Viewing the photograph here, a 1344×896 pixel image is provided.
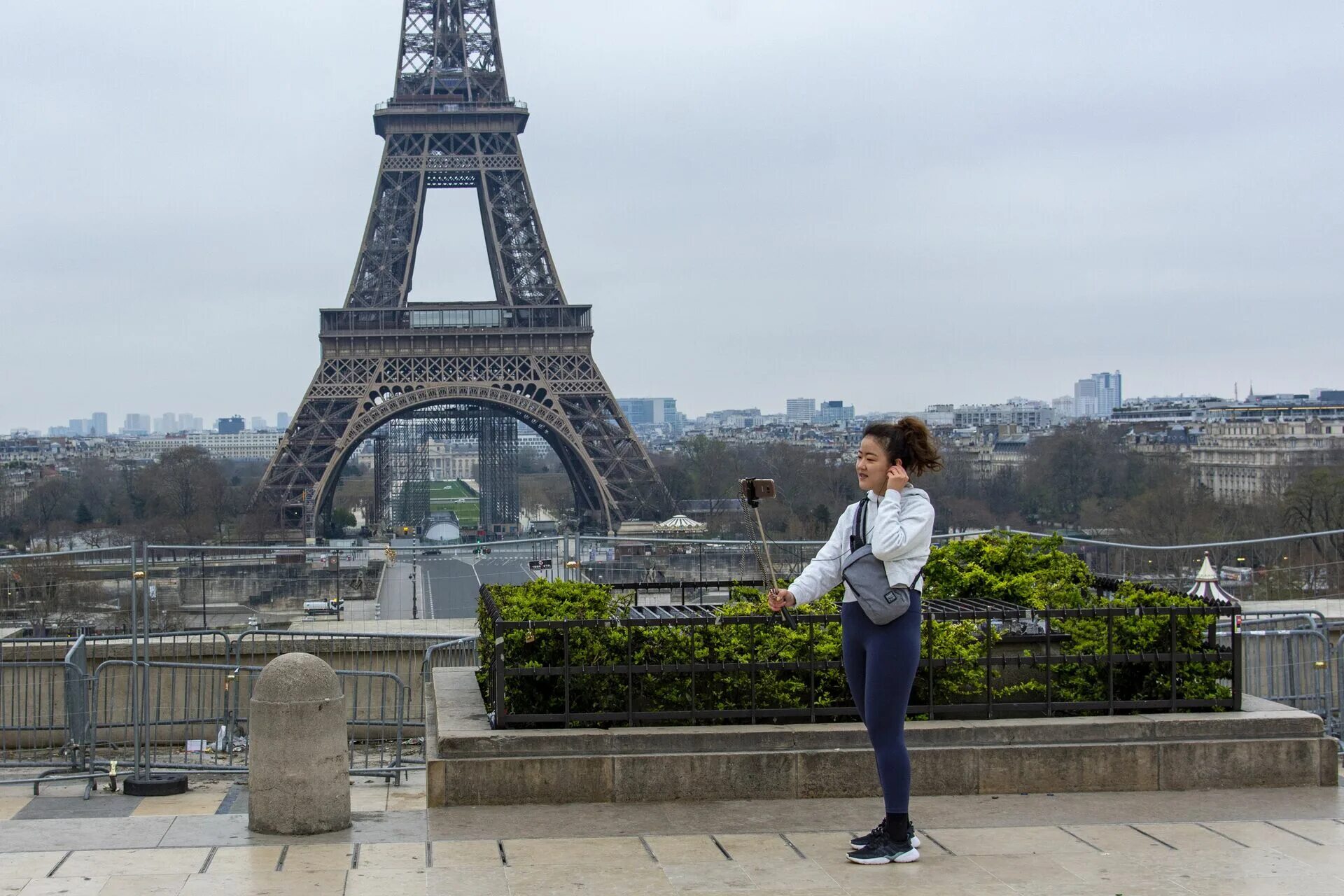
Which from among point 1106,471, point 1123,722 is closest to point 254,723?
point 1123,722

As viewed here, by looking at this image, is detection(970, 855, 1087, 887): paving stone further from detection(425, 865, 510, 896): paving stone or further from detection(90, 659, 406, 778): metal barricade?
detection(90, 659, 406, 778): metal barricade

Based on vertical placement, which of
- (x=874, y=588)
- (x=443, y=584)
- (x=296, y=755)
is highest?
(x=874, y=588)

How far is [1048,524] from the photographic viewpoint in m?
85.7

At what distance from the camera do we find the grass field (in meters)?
107

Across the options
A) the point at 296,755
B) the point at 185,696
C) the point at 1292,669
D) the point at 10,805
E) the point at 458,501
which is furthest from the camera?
the point at 458,501

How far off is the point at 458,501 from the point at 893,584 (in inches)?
4728

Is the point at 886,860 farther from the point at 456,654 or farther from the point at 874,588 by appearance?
the point at 456,654

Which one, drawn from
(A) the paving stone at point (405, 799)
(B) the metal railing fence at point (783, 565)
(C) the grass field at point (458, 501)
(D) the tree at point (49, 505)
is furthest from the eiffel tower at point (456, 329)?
(A) the paving stone at point (405, 799)

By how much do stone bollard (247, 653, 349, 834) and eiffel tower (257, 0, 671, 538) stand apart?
5509 centimetres

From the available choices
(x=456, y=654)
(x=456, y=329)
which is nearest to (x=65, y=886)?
(x=456, y=654)

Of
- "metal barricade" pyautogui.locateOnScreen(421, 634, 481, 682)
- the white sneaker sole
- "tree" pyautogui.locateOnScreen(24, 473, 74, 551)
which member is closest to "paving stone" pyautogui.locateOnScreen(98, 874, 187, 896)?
the white sneaker sole

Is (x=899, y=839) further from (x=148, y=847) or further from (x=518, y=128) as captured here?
(x=518, y=128)

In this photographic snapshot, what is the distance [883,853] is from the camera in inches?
272

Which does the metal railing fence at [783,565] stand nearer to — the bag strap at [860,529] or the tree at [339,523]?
the bag strap at [860,529]
